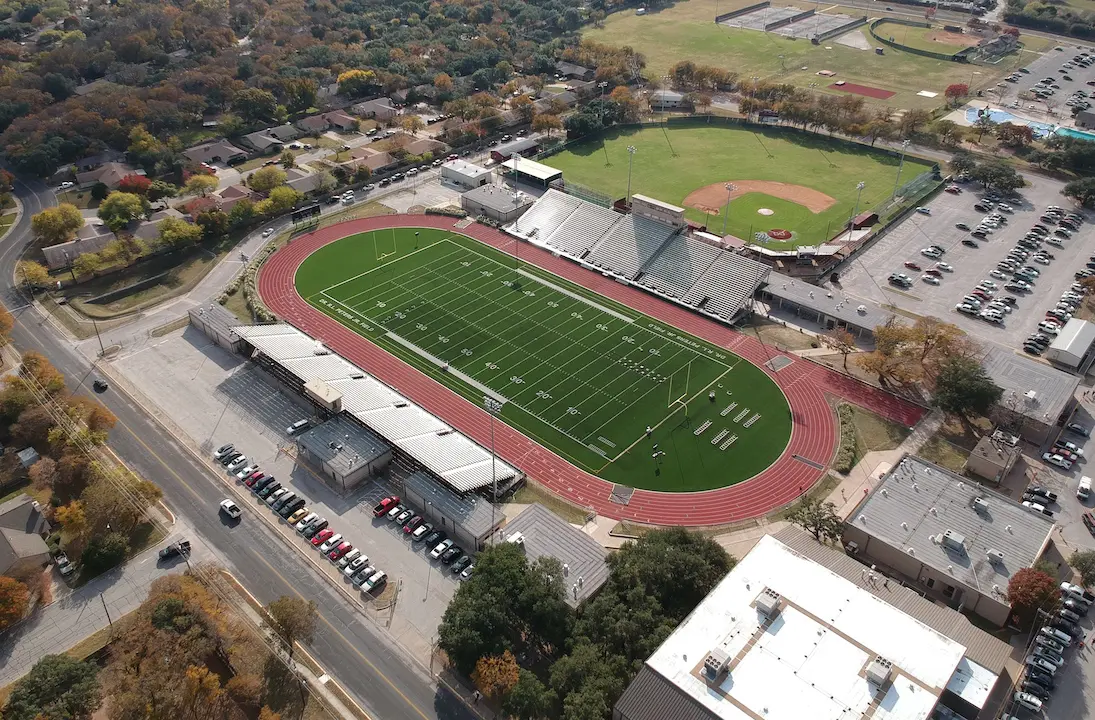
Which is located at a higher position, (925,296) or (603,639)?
(603,639)

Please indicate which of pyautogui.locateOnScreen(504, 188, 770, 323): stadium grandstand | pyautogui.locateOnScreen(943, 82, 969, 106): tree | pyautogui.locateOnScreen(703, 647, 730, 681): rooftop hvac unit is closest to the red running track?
pyautogui.locateOnScreen(504, 188, 770, 323): stadium grandstand

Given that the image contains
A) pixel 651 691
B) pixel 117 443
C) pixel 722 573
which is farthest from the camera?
pixel 117 443

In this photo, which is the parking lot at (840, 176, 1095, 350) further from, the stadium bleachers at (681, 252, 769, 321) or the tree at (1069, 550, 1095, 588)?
the tree at (1069, 550, 1095, 588)

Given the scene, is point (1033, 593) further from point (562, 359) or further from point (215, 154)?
point (215, 154)

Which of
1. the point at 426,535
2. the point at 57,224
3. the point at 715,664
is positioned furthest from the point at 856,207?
the point at 57,224

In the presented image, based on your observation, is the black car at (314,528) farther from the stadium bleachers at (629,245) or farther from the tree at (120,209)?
the tree at (120,209)

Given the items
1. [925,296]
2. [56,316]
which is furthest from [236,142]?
[925,296]

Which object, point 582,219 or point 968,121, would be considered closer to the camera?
point 582,219

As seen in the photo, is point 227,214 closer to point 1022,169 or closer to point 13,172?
point 13,172
